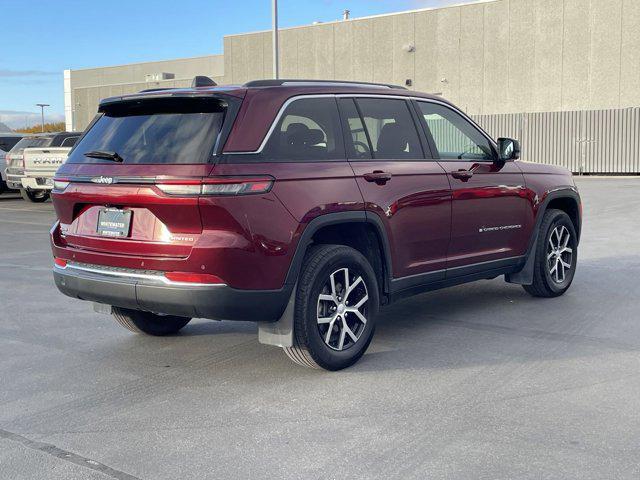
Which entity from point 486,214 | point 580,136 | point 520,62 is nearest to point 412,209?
point 486,214

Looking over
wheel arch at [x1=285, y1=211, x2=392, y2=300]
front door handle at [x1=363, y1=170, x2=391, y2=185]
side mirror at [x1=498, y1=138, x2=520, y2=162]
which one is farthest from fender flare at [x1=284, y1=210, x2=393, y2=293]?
side mirror at [x1=498, y1=138, x2=520, y2=162]

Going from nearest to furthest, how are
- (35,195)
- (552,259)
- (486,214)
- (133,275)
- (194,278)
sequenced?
(194,278) < (133,275) < (486,214) < (552,259) < (35,195)

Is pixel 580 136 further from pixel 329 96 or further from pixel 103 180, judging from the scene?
pixel 103 180

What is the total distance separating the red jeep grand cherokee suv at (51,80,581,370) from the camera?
4.75 metres

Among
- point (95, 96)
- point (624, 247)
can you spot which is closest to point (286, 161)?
point (624, 247)

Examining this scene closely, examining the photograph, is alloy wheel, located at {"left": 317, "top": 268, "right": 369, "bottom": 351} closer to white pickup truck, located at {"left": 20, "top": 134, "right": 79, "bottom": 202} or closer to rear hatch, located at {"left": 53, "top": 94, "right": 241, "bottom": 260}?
rear hatch, located at {"left": 53, "top": 94, "right": 241, "bottom": 260}

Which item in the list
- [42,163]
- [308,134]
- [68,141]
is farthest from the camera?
[68,141]

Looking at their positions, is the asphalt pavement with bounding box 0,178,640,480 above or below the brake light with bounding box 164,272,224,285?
below

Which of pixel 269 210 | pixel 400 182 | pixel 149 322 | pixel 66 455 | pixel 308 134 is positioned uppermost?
pixel 308 134

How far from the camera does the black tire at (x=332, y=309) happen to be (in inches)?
198

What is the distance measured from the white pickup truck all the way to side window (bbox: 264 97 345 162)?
47.3 ft

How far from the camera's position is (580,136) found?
113ft

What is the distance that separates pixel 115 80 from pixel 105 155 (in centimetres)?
5730

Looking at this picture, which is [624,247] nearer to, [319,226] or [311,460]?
[319,226]
